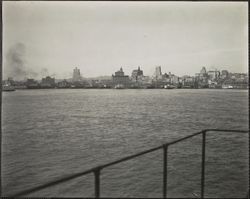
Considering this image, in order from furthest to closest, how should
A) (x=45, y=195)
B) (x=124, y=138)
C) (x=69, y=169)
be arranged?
(x=124, y=138) < (x=69, y=169) < (x=45, y=195)

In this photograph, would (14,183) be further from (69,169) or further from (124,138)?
(124,138)

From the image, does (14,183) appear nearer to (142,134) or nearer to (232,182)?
(232,182)

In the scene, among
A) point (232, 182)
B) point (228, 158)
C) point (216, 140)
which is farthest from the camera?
point (216, 140)

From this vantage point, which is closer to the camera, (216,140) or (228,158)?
(228,158)

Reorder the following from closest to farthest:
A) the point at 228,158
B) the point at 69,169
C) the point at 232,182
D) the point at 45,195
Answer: the point at 45,195
the point at 232,182
the point at 69,169
the point at 228,158

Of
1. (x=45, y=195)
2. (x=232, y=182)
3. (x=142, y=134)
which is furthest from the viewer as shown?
(x=142, y=134)

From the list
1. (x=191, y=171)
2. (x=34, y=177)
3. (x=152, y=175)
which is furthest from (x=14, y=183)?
(x=191, y=171)

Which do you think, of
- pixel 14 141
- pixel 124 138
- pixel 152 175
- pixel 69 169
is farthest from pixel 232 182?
pixel 14 141

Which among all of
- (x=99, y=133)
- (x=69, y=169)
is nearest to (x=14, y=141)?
(x=99, y=133)

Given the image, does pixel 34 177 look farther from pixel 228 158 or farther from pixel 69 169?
pixel 228 158
